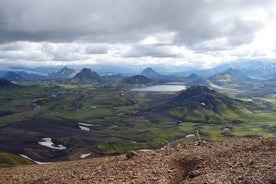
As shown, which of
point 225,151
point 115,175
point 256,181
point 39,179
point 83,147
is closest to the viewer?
point 256,181

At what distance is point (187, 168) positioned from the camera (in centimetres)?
2739

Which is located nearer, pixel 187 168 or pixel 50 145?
pixel 187 168

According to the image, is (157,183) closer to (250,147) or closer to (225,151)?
(225,151)

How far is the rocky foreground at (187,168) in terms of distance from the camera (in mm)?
23297

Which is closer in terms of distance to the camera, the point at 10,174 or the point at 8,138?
the point at 10,174

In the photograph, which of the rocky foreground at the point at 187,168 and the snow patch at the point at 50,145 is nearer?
the rocky foreground at the point at 187,168

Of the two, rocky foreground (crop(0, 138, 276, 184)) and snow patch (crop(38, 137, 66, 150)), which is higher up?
rocky foreground (crop(0, 138, 276, 184))

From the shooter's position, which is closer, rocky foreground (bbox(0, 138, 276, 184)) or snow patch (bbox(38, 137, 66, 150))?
rocky foreground (bbox(0, 138, 276, 184))

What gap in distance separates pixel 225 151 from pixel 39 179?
15.4 meters

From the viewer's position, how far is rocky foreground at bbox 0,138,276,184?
76.4 feet

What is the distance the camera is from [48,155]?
15688 centimetres

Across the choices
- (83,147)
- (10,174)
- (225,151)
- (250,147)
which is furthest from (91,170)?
(83,147)

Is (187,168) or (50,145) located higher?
(187,168)

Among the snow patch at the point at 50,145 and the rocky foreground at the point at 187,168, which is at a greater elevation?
the rocky foreground at the point at 187,168
